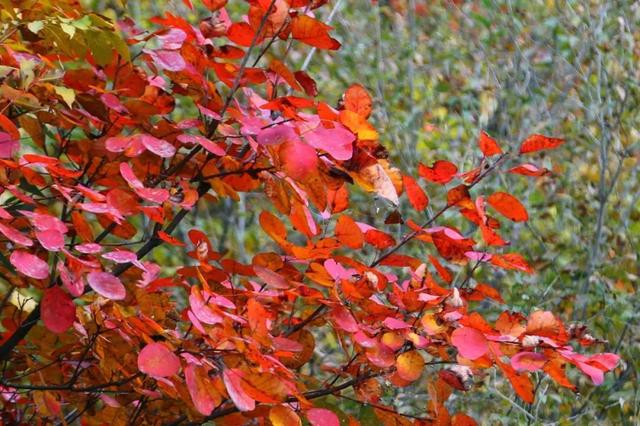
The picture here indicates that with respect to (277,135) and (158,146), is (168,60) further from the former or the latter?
(277,135)

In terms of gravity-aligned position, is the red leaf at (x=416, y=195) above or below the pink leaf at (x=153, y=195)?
below

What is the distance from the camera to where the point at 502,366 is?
138 centimetres

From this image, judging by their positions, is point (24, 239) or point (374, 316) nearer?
point (24, 239)

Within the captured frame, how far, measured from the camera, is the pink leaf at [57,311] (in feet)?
4.73

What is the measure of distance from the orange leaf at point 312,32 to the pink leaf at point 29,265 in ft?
1.68

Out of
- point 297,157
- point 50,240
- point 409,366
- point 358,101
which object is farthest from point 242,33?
point 409,366

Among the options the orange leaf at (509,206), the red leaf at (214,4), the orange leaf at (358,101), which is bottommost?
the orange leaf at (509,206)

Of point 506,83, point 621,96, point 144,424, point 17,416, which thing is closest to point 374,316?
point 144,424

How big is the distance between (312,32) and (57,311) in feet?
1.87

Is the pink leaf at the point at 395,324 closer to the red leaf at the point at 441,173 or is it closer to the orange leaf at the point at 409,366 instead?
the orange leaf at the point at 409,366

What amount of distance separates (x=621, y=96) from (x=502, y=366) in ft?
7.19

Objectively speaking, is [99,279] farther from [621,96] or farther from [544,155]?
[544,155]

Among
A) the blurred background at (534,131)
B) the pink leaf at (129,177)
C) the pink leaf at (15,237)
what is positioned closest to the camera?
the pink leaf at (15,237)

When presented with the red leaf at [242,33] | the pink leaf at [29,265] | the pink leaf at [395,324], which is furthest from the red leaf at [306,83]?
the pink leaf at [29,265]
